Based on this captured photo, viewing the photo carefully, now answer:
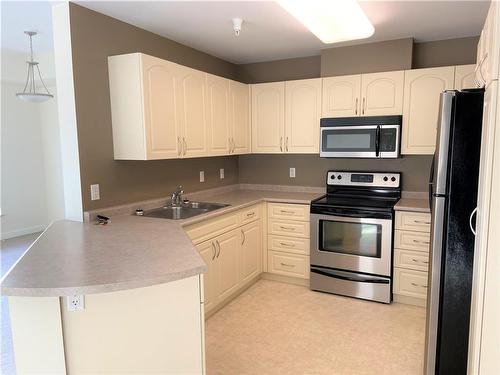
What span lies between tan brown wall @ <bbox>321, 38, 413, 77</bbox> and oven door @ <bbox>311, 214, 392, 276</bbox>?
5.05ft

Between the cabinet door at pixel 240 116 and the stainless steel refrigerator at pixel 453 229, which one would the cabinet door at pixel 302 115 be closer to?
the cabinet door at pixel 240 116

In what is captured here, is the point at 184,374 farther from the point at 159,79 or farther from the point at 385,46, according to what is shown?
the point at 385,46

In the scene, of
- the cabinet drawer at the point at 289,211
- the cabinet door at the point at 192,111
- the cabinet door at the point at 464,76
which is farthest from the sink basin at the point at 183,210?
the cabinet door at the point at 464,76

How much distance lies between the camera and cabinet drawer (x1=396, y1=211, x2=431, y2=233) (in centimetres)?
313

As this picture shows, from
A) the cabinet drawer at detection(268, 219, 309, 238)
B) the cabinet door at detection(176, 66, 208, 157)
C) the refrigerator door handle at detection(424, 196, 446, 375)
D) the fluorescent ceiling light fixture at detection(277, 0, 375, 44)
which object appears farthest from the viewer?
the cabinet drawer at detection(268, 219, 309, 238)

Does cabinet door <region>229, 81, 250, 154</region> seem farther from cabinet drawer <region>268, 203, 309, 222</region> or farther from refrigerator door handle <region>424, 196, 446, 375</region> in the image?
refrigerator door handle <region>424, 196, 446, 375</region>

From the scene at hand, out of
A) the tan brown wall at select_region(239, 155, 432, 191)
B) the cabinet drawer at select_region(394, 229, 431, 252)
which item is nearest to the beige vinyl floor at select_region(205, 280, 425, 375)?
the cabinet drawer at select_region(394, 229, 431, 252)

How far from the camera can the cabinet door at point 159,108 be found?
2709 mm

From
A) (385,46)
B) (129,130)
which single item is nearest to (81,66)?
(129,130)

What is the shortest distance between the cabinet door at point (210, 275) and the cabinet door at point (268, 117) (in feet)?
5.11

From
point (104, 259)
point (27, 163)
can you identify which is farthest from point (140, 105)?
point (27, 163)

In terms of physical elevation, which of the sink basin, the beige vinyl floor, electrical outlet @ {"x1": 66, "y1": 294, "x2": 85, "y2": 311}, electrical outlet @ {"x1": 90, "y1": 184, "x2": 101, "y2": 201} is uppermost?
electrical outlet @ {"x1": 90, "y1": 184, "x2": 101, "y2": 201}

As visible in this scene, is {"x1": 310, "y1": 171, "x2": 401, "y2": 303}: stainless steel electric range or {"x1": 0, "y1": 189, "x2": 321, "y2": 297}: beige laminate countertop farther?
{"x1": 310, "y1": 171, "x2": 401, "y2": 303}: stainless steel electric range

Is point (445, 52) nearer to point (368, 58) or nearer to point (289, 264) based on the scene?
point (368, 58)
